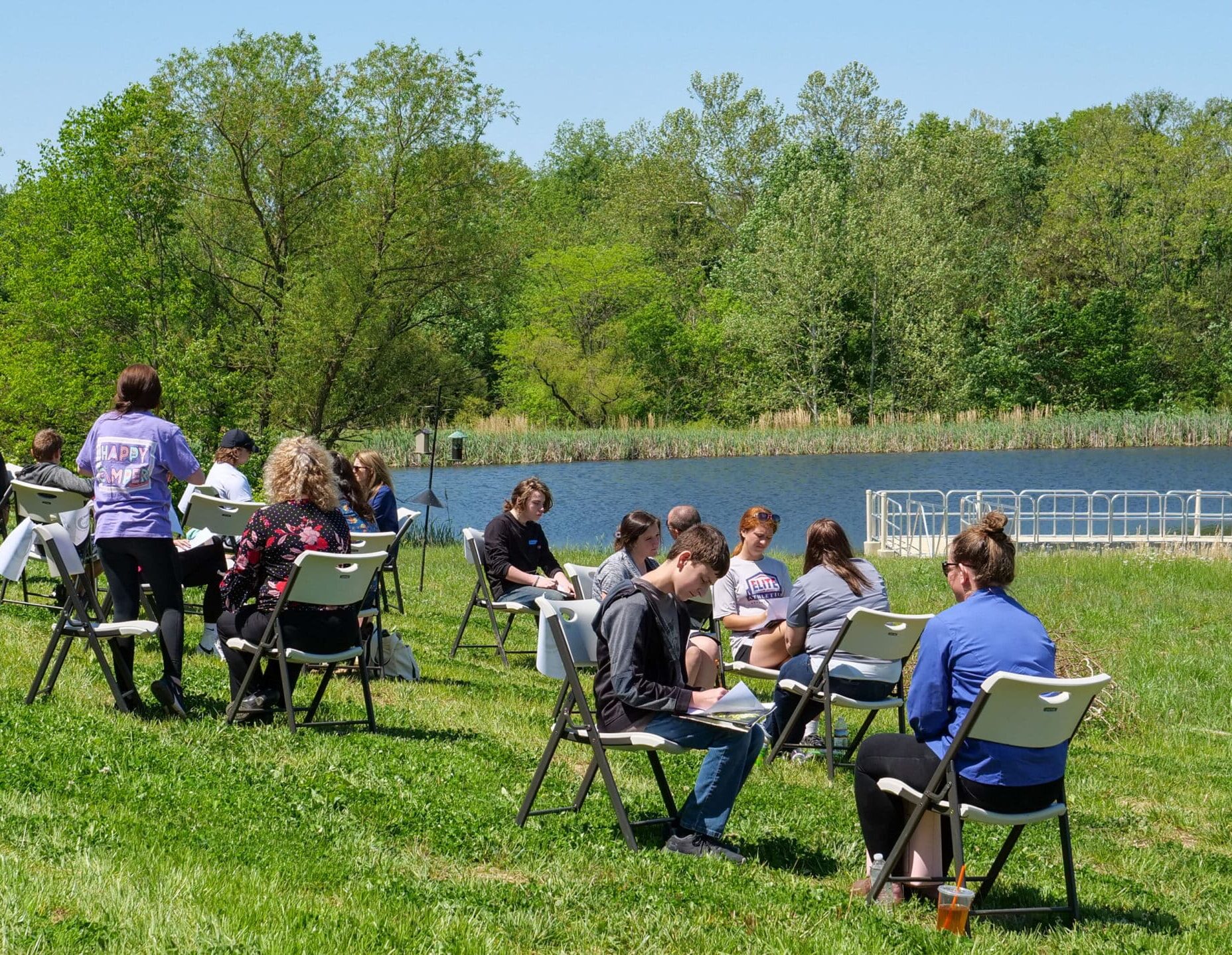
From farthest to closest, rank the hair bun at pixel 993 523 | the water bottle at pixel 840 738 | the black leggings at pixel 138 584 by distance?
the water bottle at pixel 840 738 → the black leggings at pixel 138 584 → the hair bun at pixel 993 523

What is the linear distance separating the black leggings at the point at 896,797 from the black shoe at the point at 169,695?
3368mm

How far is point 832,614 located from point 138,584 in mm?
3563

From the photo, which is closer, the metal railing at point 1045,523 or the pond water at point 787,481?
the metal railing at point 1045,523

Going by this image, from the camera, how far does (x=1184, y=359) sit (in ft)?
191

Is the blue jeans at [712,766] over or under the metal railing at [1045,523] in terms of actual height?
over

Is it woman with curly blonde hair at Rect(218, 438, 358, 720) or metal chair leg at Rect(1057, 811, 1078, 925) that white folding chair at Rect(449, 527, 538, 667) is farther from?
metal chair leg at Rect(1057, 811, 1078, 925)

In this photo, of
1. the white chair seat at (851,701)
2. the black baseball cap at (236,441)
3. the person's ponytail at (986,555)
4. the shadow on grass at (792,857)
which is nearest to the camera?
the person's ponytail at (986,555)

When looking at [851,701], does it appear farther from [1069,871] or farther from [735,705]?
[1069,871]

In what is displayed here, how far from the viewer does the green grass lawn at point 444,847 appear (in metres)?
3.93

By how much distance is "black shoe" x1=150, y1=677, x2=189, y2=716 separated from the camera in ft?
20.9

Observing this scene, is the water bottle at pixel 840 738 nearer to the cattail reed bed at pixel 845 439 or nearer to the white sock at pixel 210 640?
the white sock at pixel 210 640

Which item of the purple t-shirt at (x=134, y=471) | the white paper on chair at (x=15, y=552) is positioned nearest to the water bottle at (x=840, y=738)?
the purple t-shirt at (x=134, y=471)

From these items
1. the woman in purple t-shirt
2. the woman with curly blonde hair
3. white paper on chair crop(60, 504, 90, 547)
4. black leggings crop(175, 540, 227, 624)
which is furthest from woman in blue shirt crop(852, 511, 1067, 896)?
white paper on chair crop(60, 504, 90, 547)

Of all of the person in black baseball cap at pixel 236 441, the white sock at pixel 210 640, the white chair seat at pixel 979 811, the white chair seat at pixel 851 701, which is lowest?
the white chair seat at pixel 851 701
